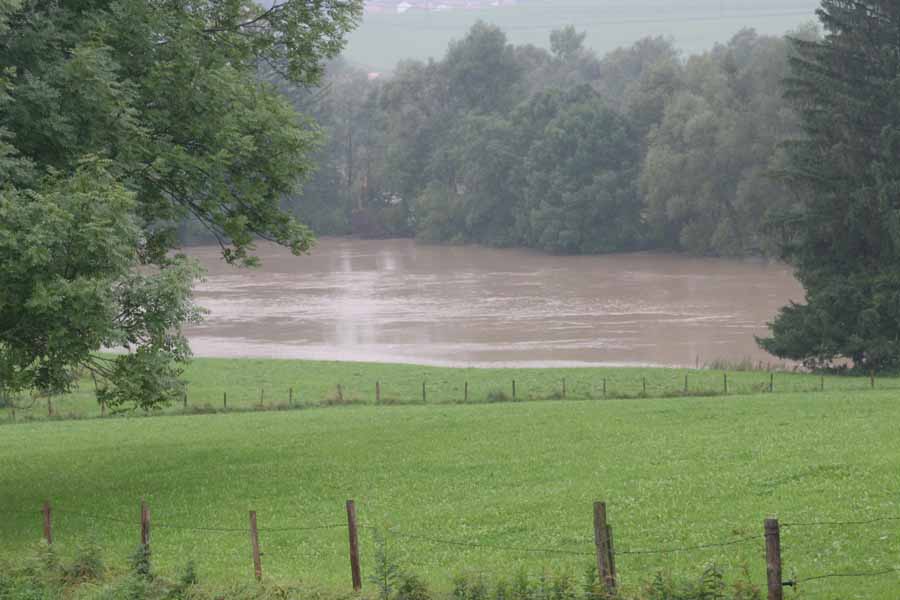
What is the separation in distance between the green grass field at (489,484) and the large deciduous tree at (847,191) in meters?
15.1

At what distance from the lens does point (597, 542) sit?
12.9 meters

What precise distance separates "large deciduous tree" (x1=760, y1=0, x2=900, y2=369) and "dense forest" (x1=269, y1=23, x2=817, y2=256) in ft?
78.2

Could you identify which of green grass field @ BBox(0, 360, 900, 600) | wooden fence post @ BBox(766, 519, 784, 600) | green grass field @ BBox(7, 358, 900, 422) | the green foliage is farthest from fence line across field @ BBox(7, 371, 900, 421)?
wooden fence post @ BBox(766, 519, 784, 600)

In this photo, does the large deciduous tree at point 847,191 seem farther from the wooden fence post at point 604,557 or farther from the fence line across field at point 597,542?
the wooden fence post at point 604,557

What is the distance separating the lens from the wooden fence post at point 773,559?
1177 centimetres

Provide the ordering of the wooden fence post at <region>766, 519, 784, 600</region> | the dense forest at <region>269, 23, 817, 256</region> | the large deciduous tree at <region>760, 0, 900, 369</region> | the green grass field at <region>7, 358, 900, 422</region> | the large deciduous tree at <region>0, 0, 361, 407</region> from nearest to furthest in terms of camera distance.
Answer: the wooden fence post at <region>766, 519, 784, 600</region>, the large deciduous tree at <region>0, 0, 361, 407</region>, the green grass field at <region>7, 358, 900, 422</region>, the large deciduous tree at <region>760, 0, 900, 369</region>, the dense forest at <region>269, 23, 817, 256</region>

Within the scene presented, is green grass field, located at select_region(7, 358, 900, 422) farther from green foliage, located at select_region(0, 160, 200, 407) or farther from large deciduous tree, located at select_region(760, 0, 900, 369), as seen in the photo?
green foliage, located at select_region(0, 160, 200, 407)

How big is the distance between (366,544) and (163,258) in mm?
9144

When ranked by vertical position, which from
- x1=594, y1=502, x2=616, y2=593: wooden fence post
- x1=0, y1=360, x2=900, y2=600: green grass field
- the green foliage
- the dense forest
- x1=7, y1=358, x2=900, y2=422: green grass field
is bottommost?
x1=7, y1=358, x2=900, y2=422: green grass field

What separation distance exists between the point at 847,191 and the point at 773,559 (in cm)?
4238

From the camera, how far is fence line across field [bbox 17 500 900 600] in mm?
A: 12008

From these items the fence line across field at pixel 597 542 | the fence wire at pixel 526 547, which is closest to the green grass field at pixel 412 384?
the fence wire at pixel 526 547

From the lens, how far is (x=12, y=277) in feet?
61.3

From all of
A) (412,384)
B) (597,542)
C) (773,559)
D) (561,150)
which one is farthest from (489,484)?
(561,150)
